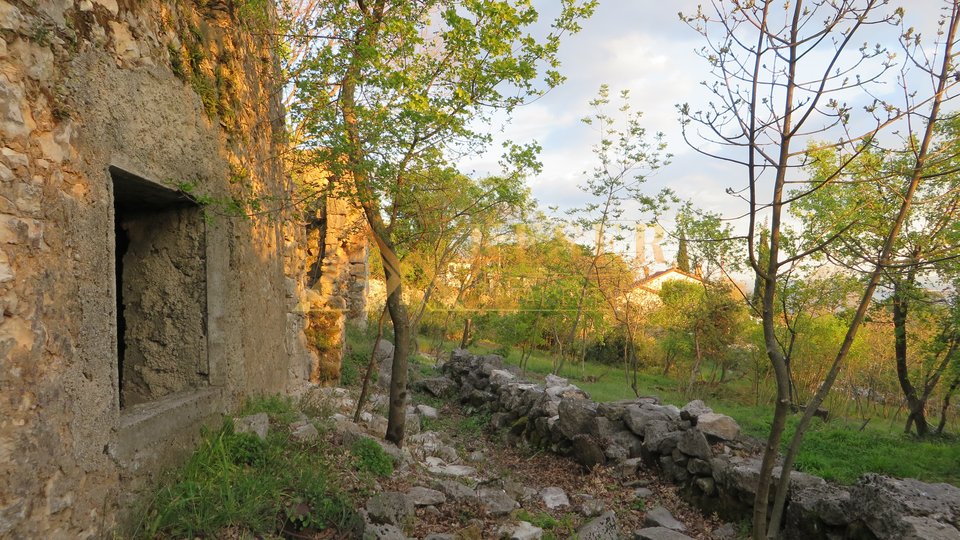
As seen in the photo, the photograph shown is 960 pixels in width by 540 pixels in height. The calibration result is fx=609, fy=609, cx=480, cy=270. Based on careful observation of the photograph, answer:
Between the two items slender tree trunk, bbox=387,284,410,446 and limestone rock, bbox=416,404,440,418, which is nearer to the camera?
slender tree trunk, bbox=387,284,410,446

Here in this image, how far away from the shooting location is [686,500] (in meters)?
5.84

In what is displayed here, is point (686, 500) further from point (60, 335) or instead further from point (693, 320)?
point (693, 320)

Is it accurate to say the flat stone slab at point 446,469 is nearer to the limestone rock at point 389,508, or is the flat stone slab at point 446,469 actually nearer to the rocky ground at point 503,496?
the rocky ground at point 503,496

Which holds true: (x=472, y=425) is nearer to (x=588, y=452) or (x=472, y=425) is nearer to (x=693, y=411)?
(x=588, y=452)

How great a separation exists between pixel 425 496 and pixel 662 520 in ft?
6.64

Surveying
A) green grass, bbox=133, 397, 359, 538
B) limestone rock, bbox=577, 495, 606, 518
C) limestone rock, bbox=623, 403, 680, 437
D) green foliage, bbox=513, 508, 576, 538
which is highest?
green grass, bbox=133, 397, 359, 538

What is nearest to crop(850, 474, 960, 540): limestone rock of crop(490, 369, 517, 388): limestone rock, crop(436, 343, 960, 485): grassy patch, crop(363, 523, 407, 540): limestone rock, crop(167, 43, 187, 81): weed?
crop(436, 343, 960, 485): grassy patch

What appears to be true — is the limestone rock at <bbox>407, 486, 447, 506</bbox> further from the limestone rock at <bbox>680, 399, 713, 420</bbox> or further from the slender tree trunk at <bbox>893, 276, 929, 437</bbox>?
the slender tree trunk at <bbox>893, 276, 929, 437</bbox>

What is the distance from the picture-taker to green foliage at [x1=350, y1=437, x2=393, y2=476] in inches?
193

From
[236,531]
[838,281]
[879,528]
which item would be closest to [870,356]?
[838,281]

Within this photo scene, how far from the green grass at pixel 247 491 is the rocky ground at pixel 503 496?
348 mm

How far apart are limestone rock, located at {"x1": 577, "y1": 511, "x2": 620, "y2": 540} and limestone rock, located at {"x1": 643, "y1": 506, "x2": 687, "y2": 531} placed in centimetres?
48

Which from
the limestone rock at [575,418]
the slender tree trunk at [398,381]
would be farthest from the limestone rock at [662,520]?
the slender tree trunk at [398,381]

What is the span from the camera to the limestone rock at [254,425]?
453cm
